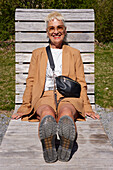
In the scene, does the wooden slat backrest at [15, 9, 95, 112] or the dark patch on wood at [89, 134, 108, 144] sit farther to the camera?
the wooden slat backrest at [15, 9, 95, 112]

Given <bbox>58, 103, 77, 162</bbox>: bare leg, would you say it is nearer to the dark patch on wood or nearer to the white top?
the dark patch on wood

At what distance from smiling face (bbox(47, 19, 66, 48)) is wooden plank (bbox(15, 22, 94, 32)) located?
0.97m

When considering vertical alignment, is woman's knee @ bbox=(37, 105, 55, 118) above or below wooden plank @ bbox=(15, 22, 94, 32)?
below

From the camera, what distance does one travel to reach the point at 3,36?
33.0ft

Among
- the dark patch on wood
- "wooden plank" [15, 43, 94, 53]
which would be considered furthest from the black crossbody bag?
"wooden plank" [15, 43, 94, 53]

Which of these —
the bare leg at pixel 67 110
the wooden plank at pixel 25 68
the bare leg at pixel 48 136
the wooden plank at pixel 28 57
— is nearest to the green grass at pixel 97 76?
the wooden plank at pixel 25 68

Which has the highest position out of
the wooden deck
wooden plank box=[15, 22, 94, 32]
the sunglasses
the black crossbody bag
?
wooden plank box=[15, 22, 94, 32]

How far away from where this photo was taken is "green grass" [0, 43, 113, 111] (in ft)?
20.6

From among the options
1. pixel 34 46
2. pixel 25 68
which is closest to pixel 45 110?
pixel 25 68

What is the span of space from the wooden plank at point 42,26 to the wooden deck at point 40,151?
184 centimetres

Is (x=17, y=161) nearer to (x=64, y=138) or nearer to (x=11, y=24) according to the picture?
(x=64, y=138)

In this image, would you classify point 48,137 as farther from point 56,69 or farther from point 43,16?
point 43,16

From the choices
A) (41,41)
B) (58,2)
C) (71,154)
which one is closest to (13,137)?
(71,154)

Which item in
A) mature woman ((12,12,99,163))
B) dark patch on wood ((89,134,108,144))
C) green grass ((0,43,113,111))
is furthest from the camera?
green grass ((0,43,113,111))
